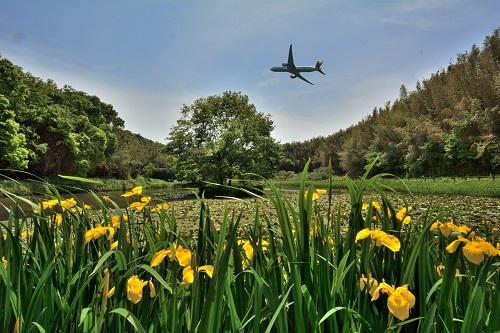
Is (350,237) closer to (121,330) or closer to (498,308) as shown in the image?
(498,308)

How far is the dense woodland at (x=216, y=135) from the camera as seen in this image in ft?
89.5

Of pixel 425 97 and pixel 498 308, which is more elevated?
pixel 425 97

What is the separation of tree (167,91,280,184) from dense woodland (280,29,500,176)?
6.19 meters

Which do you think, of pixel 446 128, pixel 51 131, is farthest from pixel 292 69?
pixel 446 128

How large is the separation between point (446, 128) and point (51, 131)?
4192 centimetres

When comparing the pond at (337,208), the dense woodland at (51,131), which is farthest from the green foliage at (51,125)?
the pond at (337,208)

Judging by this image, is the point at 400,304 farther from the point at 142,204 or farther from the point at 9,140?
the point at 9,140

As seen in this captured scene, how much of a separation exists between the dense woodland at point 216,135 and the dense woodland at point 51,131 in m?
0.08

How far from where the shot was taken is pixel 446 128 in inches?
1781

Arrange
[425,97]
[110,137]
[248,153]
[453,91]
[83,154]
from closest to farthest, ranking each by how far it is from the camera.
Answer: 1. [248,153]
2. [83,154]
3. [110,137]
4. [453,91]
5. [425,97]

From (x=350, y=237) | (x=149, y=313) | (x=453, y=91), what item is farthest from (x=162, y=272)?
(x=453, y=91)

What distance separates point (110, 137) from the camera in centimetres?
4356

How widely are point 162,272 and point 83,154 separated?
37.6 meters

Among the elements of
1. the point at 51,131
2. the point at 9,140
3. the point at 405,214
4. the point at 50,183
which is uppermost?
the point at 51,131
